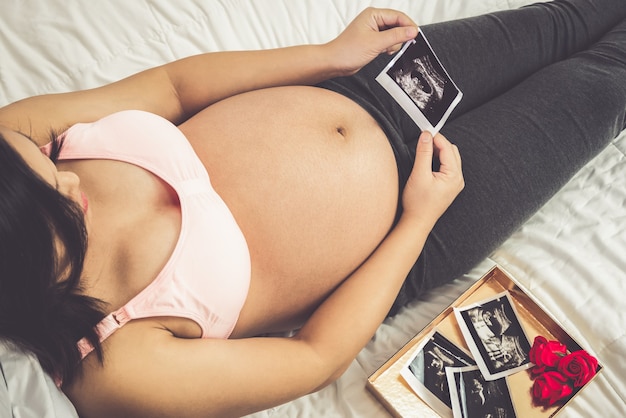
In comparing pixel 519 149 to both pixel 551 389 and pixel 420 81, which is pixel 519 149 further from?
pixel 551 389

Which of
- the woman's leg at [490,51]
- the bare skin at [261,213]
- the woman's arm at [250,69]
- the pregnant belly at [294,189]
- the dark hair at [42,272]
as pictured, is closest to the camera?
the dark hair at [42,272]

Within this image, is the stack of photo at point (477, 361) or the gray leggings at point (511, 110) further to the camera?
the gray leggings at point (511, 110)

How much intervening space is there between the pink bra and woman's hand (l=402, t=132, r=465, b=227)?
1.21 feet

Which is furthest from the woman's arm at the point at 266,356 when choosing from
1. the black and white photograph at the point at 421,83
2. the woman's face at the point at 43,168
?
the woman's face at the point at 43,168

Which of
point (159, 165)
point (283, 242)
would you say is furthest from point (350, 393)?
point (159, 165)

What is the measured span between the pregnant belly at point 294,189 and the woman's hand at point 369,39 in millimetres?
131

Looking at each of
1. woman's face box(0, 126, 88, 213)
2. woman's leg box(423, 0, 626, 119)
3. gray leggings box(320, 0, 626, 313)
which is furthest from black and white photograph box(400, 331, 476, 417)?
woman's face box(0, 126, 88, 213)

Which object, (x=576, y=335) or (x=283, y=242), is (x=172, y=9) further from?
(x=576, y=335)

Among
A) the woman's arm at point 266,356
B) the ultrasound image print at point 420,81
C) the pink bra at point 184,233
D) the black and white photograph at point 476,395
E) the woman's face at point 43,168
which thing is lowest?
the black and white photograph at point 476,395

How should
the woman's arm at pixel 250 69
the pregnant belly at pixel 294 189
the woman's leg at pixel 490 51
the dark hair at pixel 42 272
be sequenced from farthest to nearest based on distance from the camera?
1. the woman's leg at pixel 490 51
2. the woman's arm at pixel 250 69
3. the pregnant belly at pixel 294 189
4. the dark hair at pixel 42 272

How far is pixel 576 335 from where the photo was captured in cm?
101

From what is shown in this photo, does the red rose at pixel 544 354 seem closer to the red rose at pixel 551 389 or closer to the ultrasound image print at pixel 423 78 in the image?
the red rose at pixel 551 389

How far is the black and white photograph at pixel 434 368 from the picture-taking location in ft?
3.18

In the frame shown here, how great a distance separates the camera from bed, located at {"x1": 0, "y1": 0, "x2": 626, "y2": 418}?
3.29 feet
